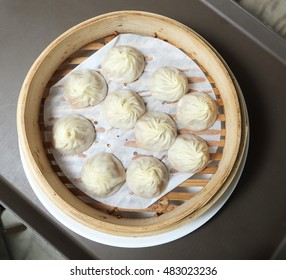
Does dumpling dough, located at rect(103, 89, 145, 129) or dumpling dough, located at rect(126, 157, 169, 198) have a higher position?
dumpling dough, located at rect(103, 89, 145, 129)

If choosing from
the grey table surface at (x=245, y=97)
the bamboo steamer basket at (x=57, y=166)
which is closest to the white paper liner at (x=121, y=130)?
the bamboo steamer basket at (x=57, y=166)

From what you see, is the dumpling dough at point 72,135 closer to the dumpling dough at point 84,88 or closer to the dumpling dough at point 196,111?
the dumpling dough at point 84,88

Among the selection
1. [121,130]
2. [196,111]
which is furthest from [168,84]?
[121,130]

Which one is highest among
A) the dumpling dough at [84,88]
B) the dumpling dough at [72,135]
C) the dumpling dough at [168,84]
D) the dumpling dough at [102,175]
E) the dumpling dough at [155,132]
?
the dumpling dough at [168,84]

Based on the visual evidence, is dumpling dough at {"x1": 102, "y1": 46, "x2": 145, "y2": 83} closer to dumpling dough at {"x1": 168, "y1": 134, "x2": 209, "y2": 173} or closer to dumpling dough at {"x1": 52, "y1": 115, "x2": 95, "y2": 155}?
dumpling dough at {"x1": 52, "y1": 115, "x2": 95, "y2": 155}

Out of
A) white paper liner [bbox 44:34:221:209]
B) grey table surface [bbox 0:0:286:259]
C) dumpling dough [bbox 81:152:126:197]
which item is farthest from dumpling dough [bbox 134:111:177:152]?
grey table surface [bbox 0:0:286:259]

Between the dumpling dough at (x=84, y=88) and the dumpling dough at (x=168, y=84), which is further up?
the dumpling dough at (x=168, y=84)
